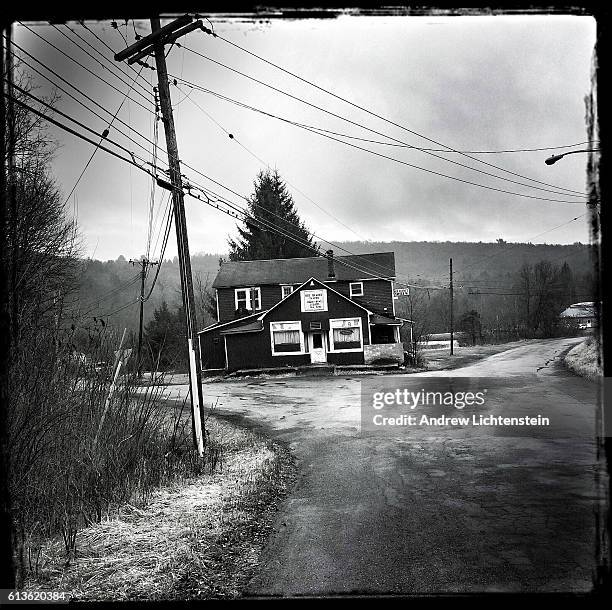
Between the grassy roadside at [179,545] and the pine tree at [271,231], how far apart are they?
3.50 metres

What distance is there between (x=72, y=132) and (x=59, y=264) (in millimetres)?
3193

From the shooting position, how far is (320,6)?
1.54 metres

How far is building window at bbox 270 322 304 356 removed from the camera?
6298 mm

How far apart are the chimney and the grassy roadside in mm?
3320

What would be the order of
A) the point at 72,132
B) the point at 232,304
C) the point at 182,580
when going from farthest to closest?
the point at 232,304
the point at 182,580
the point at 72,132

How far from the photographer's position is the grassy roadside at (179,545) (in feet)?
11.4

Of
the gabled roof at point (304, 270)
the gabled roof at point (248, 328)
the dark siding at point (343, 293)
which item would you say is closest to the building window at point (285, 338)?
the gabled roof at point (248, 328)

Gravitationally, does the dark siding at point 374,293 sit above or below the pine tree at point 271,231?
below

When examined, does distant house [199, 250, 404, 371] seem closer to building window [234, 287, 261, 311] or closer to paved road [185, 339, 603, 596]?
building window [234, 287, 261, 311]

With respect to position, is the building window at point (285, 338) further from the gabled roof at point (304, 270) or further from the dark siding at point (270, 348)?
the gabled roof at point (304, 270)

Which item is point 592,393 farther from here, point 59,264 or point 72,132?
point 59,264

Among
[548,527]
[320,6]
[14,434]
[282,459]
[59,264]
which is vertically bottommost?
[282,459]

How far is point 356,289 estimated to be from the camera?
697 centimetres

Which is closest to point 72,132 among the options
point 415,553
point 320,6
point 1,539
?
point 320,6
